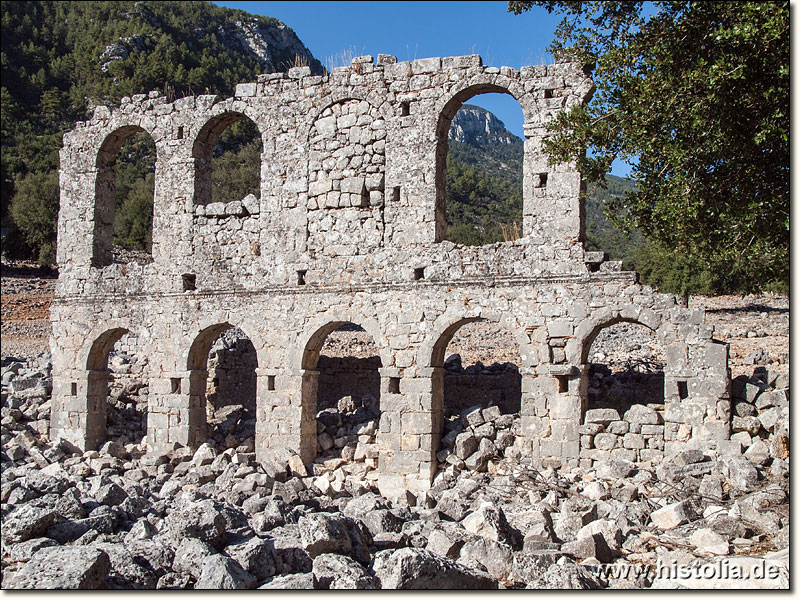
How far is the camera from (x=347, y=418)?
16859 millimetres

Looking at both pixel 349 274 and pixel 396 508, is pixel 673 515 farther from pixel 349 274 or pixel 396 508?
pixel 349 274

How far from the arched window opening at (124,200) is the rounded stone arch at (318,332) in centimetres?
528

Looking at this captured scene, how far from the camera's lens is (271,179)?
16562mm

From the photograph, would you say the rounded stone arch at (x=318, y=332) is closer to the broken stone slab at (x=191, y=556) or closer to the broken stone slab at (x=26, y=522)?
the broken stone slab at (x=26, y=522)

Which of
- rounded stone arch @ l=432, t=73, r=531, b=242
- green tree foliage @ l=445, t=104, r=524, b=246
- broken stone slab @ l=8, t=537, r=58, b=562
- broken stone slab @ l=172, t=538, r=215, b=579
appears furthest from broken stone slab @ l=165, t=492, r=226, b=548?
green tree foliage @ l=445, t=104, r=524, b=246

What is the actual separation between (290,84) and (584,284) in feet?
23.5

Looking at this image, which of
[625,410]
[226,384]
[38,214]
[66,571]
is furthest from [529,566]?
[38,214]

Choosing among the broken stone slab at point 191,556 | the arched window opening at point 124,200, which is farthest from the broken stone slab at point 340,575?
the arched window opening at point 124,200

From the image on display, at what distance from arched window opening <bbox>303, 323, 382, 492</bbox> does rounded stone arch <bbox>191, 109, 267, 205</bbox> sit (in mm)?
3999

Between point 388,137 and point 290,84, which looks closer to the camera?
point 388,137

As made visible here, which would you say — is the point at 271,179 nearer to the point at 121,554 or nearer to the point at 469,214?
the point at 121,554

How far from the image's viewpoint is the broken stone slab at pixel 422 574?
24.2 ft

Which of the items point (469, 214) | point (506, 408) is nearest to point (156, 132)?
point (506, 408)

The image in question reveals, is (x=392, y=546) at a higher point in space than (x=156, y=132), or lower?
lower
